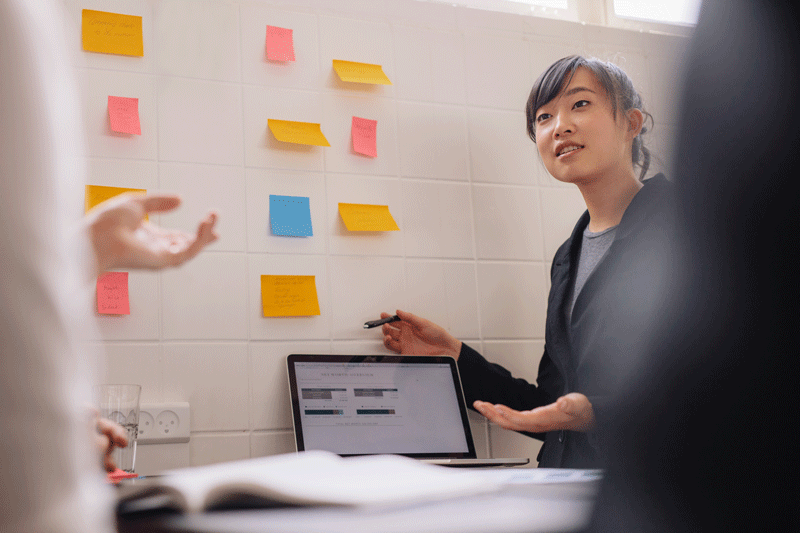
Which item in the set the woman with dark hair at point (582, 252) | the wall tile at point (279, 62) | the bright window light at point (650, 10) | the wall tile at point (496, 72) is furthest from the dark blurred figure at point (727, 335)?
the bright window light at point (650, 10)

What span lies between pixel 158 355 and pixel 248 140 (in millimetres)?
510

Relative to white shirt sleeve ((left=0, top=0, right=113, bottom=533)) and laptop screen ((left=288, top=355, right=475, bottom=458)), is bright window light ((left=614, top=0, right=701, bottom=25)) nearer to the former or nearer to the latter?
laptop screen ((left=288, top=355, right=475, bottom=458))

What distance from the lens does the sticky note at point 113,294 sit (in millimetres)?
1398

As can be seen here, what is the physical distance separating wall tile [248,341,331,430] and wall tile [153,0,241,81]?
620mm

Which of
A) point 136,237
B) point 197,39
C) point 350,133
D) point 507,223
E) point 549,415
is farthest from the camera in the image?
point 507,223

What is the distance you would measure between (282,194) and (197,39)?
396 mm

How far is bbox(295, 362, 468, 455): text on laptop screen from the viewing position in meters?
1.40

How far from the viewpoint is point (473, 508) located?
1.11 ft

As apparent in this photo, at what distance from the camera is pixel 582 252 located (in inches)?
64.9

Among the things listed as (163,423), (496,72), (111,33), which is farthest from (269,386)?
(496,72)

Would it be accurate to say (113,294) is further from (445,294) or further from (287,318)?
(445,294)

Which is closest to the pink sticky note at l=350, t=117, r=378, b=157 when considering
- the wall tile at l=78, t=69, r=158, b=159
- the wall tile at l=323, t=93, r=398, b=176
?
the wall tile at l=323, t=93, r=398, b=176

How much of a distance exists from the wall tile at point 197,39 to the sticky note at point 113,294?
47 centimetres

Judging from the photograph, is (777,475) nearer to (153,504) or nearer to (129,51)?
(153,504)
